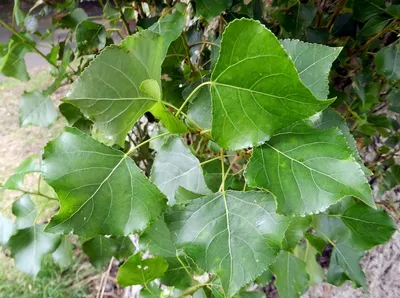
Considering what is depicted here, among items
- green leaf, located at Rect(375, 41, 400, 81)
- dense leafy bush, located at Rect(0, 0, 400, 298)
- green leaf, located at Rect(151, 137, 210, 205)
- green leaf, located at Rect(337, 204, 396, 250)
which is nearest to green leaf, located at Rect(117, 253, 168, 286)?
dense leafy bush, located at Rect(0, 0, 400, 298)

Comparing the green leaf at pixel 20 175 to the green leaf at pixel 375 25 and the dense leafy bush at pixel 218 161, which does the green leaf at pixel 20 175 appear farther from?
the green leaf at pixel 375 25

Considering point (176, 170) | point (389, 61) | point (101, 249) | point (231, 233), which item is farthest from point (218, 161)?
point (101, 249)

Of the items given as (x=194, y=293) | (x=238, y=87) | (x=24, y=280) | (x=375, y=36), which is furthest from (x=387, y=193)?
(x=24, y=280)

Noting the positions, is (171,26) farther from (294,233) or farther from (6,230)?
(6,230)

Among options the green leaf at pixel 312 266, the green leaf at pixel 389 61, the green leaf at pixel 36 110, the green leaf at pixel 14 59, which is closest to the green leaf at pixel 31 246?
the green leaf at pixel 36 110

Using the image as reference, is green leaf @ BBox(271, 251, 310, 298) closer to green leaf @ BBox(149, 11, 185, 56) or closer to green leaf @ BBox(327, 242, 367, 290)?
green leaf @ BBox(327, 242, 367, 290)
